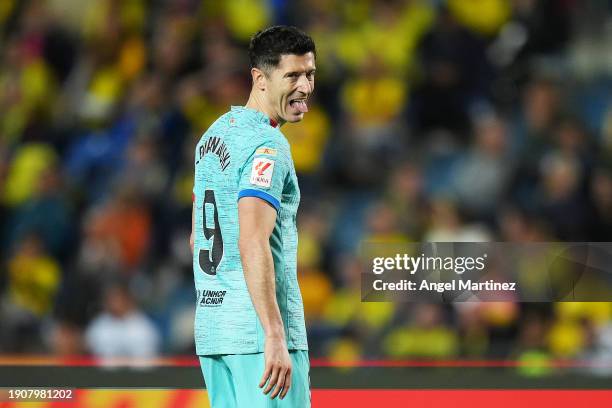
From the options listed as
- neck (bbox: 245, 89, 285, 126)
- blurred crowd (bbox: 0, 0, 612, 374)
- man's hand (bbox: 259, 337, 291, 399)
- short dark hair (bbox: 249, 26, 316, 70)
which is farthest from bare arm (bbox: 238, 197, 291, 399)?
blurred crowd (bbox: 0, 0, 612, 374)

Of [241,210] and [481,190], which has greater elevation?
[481,190]

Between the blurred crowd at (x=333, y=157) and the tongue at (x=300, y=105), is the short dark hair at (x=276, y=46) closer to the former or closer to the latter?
the tongue at (x=300, y=105)

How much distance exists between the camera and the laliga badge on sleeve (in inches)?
99.8

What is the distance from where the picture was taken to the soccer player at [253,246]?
2518mm

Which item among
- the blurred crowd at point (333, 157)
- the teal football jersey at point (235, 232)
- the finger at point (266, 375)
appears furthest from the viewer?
the blurred crowd at point (333, 157)

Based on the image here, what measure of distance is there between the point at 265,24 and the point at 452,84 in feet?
5.02

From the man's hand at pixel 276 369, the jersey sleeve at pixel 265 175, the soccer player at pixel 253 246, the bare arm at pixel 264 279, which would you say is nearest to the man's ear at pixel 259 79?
the soccer player at pixel 253 246

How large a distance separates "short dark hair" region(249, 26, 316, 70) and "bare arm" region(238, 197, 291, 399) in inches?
17.8

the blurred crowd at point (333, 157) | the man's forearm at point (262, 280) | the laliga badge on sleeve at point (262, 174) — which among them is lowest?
the man's forearm at point (262, 280)

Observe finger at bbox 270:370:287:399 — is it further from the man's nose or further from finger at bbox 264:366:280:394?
the man's nose

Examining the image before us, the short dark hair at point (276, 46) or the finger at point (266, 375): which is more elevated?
the short dark hair at point (276, 46)

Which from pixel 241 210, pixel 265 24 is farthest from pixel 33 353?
pixel 241 210

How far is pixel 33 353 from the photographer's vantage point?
259 inches

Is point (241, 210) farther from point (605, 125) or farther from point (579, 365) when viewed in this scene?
point (605, 125)
